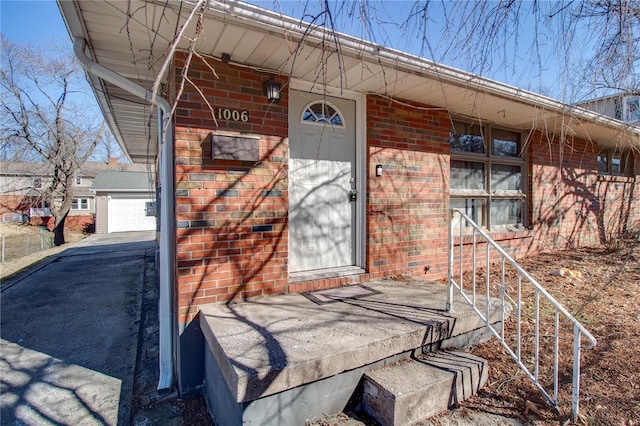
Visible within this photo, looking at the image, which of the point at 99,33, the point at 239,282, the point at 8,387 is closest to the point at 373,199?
the point at 239,282

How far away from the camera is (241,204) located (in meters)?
3.08

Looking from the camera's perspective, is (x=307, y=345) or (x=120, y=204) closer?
(x=307, y=345)

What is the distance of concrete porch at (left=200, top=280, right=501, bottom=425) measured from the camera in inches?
78.0

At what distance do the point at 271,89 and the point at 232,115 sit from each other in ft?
1.44

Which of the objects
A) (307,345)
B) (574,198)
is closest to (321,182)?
(307,345)

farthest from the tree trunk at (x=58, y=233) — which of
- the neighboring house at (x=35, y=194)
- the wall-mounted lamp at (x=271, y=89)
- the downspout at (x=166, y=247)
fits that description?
the wall-mounted lamp at (x=271, y=89)

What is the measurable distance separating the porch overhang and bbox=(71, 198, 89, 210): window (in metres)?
28.3

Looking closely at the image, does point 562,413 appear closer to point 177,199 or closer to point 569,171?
point 177,199

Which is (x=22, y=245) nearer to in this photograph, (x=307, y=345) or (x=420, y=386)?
(x=307, y=345)

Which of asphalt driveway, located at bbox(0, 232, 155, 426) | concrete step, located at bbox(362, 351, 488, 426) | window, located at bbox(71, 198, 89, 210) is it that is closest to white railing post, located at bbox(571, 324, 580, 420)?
concrete step, located at bbox(362, 351, 488, 426)

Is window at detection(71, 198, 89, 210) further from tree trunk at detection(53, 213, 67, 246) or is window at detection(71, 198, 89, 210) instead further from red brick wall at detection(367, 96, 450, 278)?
red brick wall at detection(367, 96, 450, 278)

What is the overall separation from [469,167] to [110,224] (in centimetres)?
2180

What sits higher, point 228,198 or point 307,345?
point 228,198

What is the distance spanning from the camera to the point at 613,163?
26.3 feet
